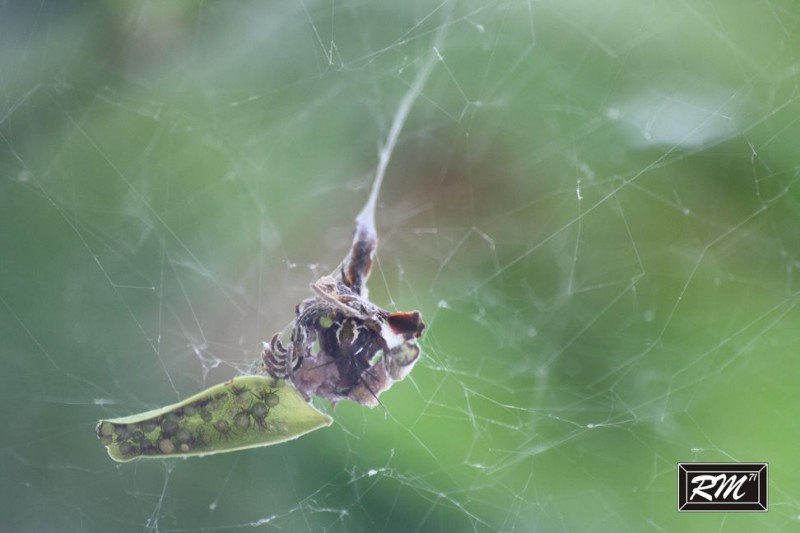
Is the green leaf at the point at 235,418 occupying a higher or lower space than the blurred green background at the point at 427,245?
lower

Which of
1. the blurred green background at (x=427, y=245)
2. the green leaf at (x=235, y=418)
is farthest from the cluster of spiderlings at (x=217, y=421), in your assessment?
the blurred green background at (x=427, y=245)

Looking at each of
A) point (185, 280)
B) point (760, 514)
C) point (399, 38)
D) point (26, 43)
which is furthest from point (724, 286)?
point (26, 43)

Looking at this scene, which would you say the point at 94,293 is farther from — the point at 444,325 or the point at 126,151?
the point at 444,325

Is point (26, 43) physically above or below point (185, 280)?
above

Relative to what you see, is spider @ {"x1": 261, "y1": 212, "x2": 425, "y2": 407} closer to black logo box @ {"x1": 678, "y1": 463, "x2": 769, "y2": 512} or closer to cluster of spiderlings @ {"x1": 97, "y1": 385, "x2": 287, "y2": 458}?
cluster of spiderlings @ {"x1": 97, "y1": 385, "x2": 287, "y2": 458}

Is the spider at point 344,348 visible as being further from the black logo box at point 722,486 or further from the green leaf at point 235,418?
the black logo box at point 722,486

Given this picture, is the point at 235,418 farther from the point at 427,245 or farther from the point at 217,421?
the point at 427,245

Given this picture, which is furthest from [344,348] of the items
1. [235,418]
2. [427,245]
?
[427,245]
